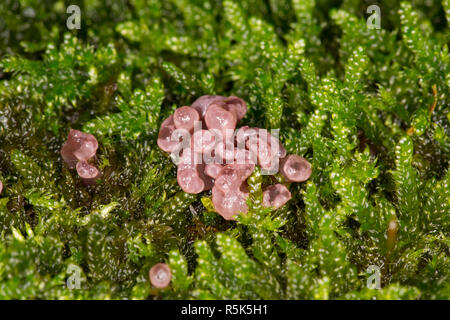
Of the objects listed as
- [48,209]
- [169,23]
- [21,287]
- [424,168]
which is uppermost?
[169,23]

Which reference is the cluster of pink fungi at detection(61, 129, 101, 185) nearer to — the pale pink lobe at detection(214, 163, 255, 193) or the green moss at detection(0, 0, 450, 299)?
Result: the green moss at detection(0, 0, 450, 299)

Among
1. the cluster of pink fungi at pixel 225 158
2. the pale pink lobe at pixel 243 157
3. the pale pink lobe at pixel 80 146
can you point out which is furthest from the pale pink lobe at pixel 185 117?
the pale pink lobe at pixel 80 146

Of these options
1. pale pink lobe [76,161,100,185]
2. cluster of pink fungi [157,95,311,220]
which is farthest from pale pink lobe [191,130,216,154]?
pale pink lobe [76,161,100,185]

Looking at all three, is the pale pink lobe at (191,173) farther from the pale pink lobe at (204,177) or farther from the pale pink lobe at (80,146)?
the pale pink lobe at (80,146)

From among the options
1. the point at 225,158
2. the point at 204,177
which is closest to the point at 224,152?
the point at 225,158

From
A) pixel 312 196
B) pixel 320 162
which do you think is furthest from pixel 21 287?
pixel 320 162

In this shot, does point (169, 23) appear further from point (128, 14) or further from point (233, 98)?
point (233, 98)

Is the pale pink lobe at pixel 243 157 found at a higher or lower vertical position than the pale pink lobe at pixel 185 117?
lower
